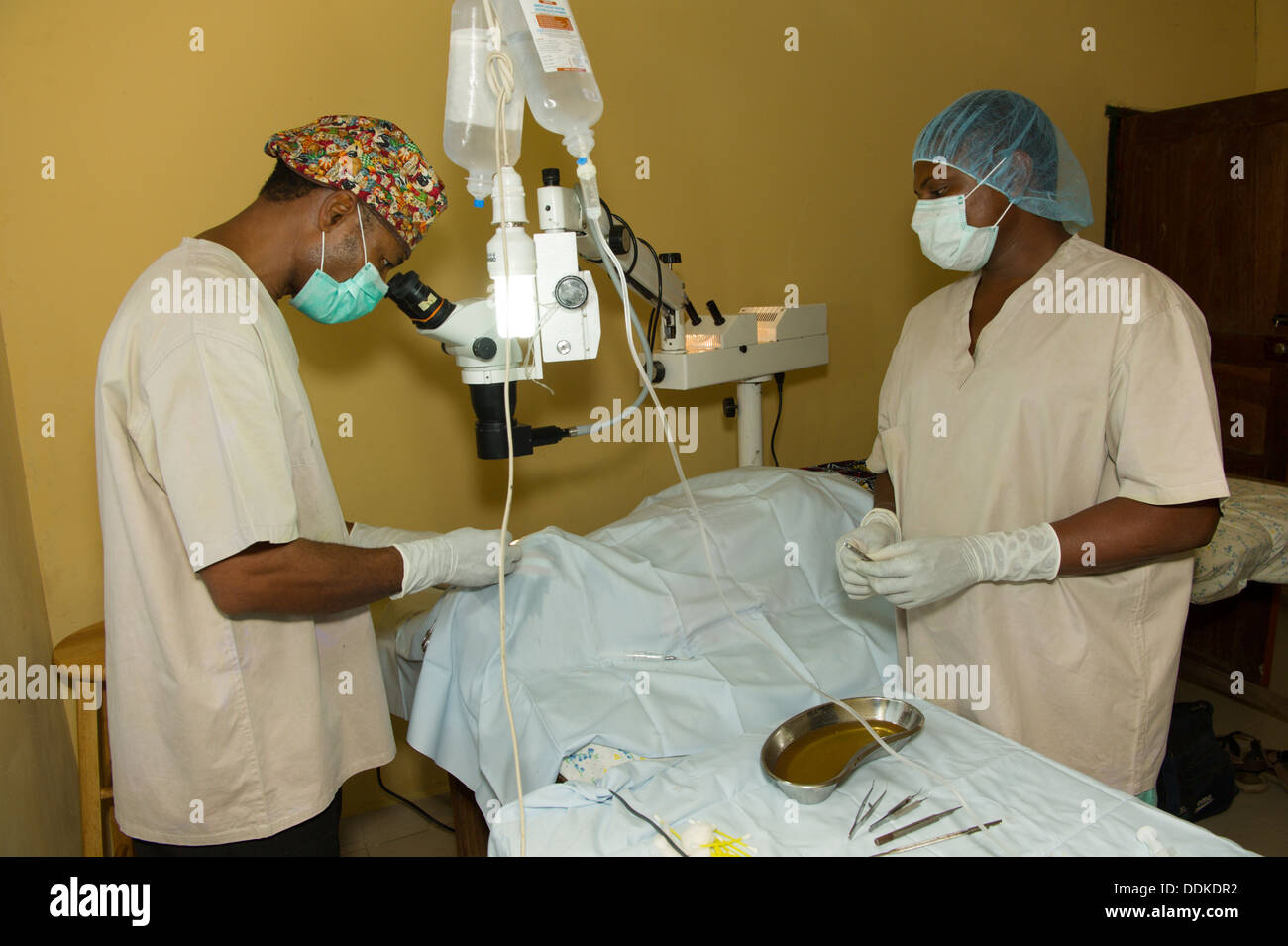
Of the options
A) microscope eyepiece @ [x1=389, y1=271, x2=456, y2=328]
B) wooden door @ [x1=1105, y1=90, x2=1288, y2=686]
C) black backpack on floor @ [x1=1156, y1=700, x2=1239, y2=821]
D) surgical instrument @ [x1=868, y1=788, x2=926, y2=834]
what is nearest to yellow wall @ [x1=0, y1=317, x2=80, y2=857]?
microscope eyepiece @ [x1=389, y1=271, x2=456, y2=328]

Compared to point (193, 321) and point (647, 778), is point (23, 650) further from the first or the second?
point (647, 778)

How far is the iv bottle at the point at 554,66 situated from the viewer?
1.27 metres

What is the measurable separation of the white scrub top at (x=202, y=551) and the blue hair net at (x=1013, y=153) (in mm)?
1138

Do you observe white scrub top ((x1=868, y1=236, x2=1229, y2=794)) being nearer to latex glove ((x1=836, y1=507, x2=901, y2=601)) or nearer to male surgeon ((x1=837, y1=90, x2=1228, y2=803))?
male surgeon ((x1=837, y1=90, x2=1228, y2=803))

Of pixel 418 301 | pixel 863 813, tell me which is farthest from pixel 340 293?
pixel 863 813

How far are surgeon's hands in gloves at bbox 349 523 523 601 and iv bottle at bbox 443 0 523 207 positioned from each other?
1.82ft

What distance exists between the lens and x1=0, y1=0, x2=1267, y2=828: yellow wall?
1.87 m

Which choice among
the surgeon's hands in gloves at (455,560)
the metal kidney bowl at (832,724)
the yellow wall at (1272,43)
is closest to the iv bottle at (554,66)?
the surgeon's hands in gloves at (455,560)

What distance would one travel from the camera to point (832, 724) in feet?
4.23

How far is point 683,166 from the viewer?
8.23ft

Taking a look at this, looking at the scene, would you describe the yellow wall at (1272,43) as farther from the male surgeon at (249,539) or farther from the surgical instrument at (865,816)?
the surgical instrument at (865,816)

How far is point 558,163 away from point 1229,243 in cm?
234
